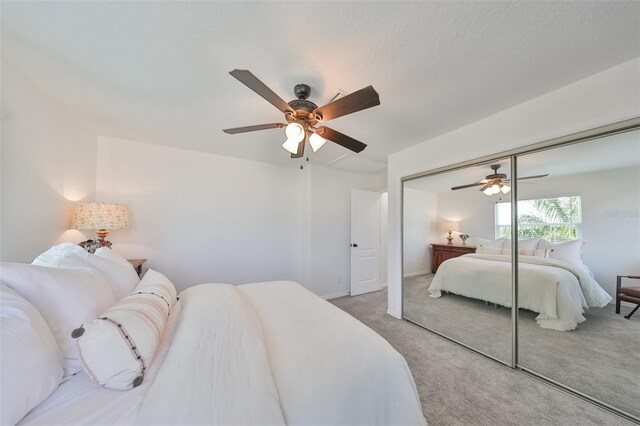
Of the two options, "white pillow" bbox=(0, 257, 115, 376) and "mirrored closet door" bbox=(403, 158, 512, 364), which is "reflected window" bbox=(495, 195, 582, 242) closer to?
"mirrored closet door" bbox=(403, 158, 512, 364)

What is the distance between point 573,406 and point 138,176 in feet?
15.6

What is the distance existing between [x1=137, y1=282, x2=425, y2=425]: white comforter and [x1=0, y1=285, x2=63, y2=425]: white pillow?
0.34 m

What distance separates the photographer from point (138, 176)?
9.21ft

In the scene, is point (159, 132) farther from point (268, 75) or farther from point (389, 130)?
point (389, 130)

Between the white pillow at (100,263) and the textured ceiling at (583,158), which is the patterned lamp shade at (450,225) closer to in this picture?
the textured ceiling at (583,158)

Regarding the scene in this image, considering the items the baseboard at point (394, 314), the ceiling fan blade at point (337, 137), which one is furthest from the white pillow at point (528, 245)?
the ceiling fan blade at point (337, 137)

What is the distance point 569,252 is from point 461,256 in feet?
3.07

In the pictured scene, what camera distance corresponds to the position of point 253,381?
84cm

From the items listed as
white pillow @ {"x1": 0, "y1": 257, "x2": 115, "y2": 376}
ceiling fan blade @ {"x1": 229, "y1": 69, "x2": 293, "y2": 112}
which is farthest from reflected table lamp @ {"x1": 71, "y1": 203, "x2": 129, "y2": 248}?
ceiling fan blade @ {"x1": 229, "y1": 69, "x2": 293, "y2": 112}

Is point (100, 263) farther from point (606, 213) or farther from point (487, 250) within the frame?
point (606, 213)

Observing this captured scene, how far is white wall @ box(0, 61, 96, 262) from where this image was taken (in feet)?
4.82

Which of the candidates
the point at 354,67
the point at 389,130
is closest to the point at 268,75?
the point at 354,67

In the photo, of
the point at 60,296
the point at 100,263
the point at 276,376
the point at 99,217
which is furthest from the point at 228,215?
the point at 276,376

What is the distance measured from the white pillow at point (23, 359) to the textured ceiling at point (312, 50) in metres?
1.44
